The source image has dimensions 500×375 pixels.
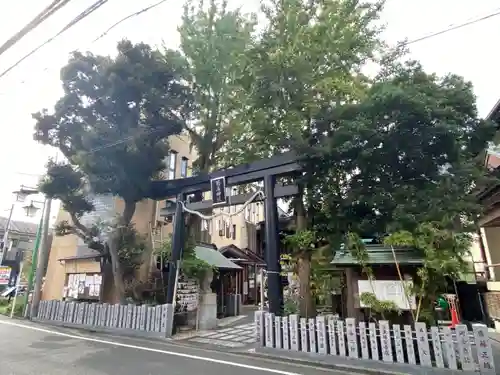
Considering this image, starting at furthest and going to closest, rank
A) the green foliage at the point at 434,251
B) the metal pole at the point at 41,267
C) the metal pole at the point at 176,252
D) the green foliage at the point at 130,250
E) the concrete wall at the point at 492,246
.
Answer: the metal pole at the point at 41,267
the green foliage at the point at 130,250
the concrete wall at the point at 492,246
the metal pole at the point at 176,252
the green foliage at the point at 434,251

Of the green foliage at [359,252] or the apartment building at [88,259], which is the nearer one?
the green foliage at [359,252]

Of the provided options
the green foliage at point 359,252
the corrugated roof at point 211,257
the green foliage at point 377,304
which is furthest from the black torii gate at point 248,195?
the corrugated roof at point 211,257

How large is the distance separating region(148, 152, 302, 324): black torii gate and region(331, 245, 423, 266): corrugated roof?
1.71 m

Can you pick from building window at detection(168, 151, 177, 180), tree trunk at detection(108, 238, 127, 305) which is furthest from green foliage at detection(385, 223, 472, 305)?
building window at detection(168, 151, 177, 180)

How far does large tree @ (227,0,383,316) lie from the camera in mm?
8641

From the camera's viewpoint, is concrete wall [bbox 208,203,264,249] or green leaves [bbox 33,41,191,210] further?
concrete wall [bbox 208,203,264,249]

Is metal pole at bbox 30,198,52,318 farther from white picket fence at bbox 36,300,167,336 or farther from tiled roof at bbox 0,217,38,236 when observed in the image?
tiled roof at bbox 0,217,38,236

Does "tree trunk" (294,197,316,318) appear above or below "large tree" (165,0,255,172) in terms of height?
below

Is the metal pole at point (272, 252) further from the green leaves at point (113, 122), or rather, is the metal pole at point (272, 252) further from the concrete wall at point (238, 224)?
the concrete wall at point (238, 224)

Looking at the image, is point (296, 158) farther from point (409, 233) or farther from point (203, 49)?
A: point (203, 49)

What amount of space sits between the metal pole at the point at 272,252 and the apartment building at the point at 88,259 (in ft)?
23.9

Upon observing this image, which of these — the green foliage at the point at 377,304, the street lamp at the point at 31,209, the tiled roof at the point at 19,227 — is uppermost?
the tiled roof at the point at 19,227

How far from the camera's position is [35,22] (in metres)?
3.73

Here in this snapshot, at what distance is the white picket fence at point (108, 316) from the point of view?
32.8ft
